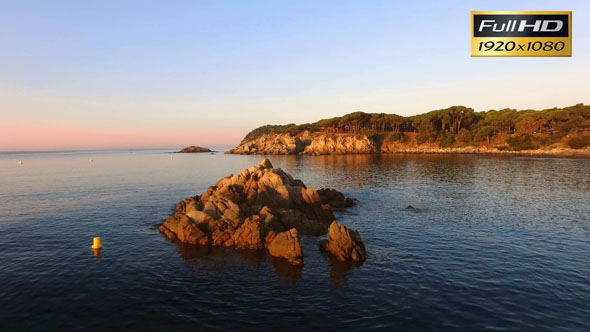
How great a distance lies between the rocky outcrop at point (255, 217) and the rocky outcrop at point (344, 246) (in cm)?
304

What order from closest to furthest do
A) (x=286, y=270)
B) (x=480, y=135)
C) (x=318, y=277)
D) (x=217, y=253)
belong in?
(x=318, y=277) < (x=286, y=270) < (x=217, y=253) < (x=480, y=135)

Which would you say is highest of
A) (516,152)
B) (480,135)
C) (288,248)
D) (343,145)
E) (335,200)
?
(480,135)

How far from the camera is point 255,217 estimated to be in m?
31.0

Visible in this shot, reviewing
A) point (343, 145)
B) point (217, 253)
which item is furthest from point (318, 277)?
point (343, 145)

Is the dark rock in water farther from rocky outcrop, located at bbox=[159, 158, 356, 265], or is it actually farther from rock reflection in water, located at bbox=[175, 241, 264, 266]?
rock reflection in water, located at bbox=[175, 241, 264, 266]

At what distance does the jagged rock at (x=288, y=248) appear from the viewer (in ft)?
82.2

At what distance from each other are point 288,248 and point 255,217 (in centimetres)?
669

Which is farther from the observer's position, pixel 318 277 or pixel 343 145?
pixel 343 145

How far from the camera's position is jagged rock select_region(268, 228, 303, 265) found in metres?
25.1

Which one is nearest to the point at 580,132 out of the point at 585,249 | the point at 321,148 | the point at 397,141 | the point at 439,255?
the point at 397,141

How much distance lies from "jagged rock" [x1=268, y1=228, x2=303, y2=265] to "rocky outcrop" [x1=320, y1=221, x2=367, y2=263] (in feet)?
9.65

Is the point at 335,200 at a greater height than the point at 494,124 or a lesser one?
lesser

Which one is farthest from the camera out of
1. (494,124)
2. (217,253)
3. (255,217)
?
(494,124)

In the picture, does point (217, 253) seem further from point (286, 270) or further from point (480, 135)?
point (480, 135)
